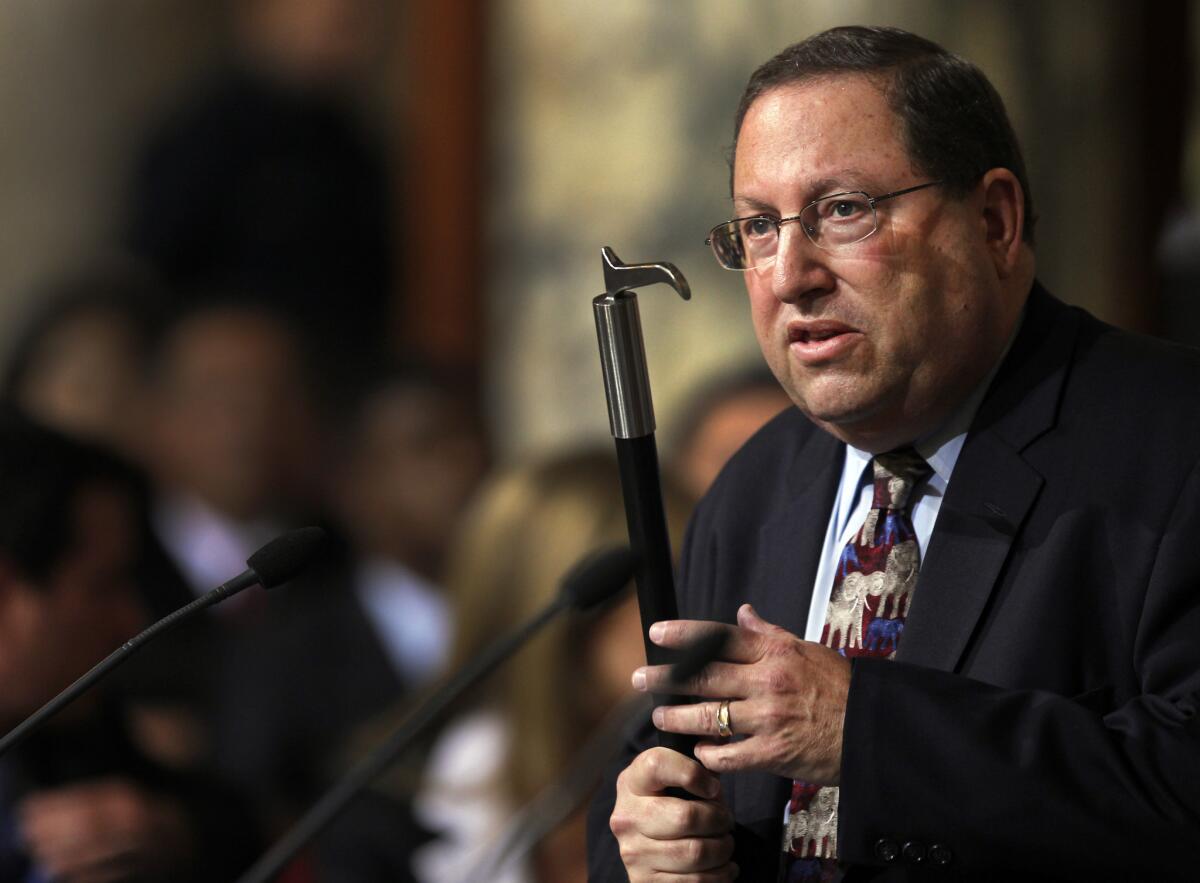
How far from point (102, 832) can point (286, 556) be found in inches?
68.4

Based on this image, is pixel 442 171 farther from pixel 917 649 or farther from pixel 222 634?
pixel 917 649

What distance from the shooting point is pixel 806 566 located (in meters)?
2.40

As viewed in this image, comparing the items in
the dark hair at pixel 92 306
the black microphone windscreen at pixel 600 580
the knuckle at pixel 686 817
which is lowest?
the knuckle at pixel 686 817

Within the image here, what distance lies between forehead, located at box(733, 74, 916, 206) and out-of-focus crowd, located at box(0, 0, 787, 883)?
103 centimetres

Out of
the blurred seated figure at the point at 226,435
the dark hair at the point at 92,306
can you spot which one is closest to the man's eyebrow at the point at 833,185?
the blurred seated figure at the point at 226,435

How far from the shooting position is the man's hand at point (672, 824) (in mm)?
2127

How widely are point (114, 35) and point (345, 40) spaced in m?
0.91

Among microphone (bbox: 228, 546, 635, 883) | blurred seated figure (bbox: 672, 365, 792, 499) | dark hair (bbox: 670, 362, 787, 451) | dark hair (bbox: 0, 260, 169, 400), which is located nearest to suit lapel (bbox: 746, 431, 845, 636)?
microphone (bbox: 228, 546, 635, 883)

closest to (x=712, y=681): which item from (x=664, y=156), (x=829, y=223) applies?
(x=829, y=223)

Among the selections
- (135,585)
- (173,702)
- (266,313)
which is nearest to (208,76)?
(266,313)

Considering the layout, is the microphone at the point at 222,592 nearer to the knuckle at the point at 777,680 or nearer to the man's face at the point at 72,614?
the knuckle at the point at 777,680

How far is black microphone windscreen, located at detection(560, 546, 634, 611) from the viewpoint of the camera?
2197 millimetres

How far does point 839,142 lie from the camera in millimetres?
2246

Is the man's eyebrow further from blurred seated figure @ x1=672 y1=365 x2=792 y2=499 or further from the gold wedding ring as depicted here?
blurred seated figure @ x1=672 y1=365 x2=792 y2=499
